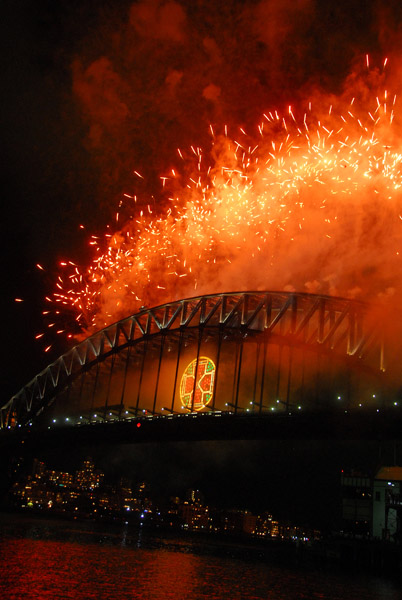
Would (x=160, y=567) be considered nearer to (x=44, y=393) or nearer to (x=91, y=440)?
(x=91, y=440)

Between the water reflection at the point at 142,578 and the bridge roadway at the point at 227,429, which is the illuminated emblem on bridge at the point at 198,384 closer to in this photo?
the bridge roadway at the point at 227,429

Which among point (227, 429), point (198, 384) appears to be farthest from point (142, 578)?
point (198, 384)

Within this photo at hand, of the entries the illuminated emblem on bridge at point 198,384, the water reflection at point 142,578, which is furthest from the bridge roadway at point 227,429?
the water reflection at point 142,578

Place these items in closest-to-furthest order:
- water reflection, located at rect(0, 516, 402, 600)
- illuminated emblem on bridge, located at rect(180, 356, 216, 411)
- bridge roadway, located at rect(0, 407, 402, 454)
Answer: water reflection, located at rect(0, 516, 402, 600) < bridge roadway, located at rect(0, 407, 402, 454) < illuminated emblem on bridge, located at rect(180, 356, 216, 411)

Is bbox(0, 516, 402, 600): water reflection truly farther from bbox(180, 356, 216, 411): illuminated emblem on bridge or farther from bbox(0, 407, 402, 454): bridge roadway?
bbox(180, 356, 216, 411): illuminated emblem on bridge

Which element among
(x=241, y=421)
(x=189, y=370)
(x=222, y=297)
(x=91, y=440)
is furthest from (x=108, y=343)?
(x=241, y=421)

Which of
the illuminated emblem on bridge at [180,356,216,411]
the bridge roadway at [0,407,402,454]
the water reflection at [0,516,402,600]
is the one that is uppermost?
the illuminated emblem on bridge at [180,356,216,411]

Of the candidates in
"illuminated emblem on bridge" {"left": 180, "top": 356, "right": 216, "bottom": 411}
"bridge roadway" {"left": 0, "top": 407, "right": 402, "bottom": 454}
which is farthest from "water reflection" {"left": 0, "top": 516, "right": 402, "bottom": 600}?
"illuminated emblem on bridge" {"left": 180, "top": 356, "right": 216, "bottom": 411}
